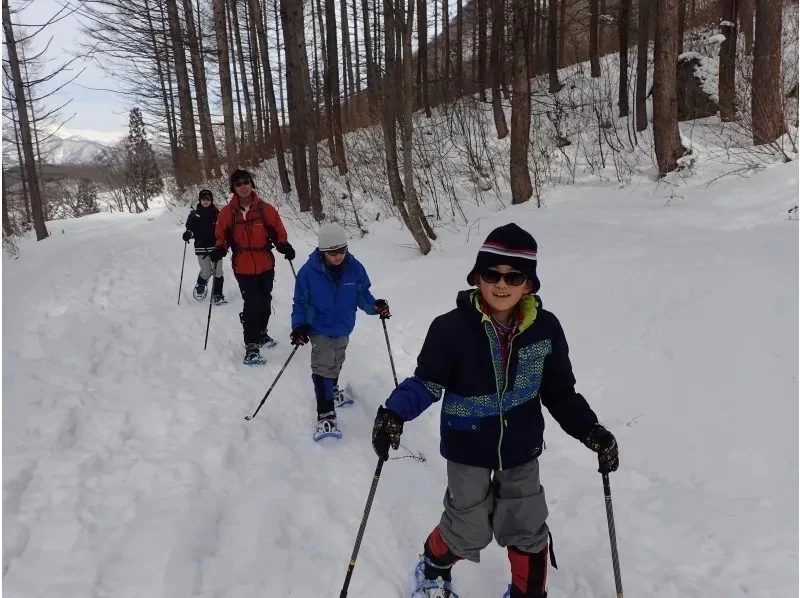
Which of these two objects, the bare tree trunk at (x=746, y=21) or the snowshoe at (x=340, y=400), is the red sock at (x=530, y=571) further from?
the bare tree trunk at (x=746, y=21)

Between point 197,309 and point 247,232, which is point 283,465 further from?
point 197,309

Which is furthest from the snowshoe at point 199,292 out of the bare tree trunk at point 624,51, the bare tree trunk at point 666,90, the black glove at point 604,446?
the bare tree trunk at point 624,51

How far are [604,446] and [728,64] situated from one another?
516 inches

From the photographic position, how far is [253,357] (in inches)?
213

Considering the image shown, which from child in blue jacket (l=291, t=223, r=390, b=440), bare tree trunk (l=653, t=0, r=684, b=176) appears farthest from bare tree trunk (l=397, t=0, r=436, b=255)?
bare tree trunk (l=653, t=0, r=684, b=176)

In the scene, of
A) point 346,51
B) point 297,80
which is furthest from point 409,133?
point 346,51

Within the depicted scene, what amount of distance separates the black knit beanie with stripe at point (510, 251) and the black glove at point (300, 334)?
2205 mm

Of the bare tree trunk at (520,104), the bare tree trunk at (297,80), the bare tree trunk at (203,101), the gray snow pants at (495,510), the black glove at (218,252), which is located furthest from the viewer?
the bare tree trunk at (203,101)

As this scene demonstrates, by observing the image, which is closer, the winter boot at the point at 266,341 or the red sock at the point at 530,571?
the red sock at the point at 530,571

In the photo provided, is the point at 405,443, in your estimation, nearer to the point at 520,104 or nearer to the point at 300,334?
the point at 300,334

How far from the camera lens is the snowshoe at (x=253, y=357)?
5.39m

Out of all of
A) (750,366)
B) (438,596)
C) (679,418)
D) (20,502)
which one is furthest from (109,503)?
(750,366)

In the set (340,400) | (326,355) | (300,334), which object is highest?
(300,334)

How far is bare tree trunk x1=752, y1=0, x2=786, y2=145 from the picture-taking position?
7344 mm
